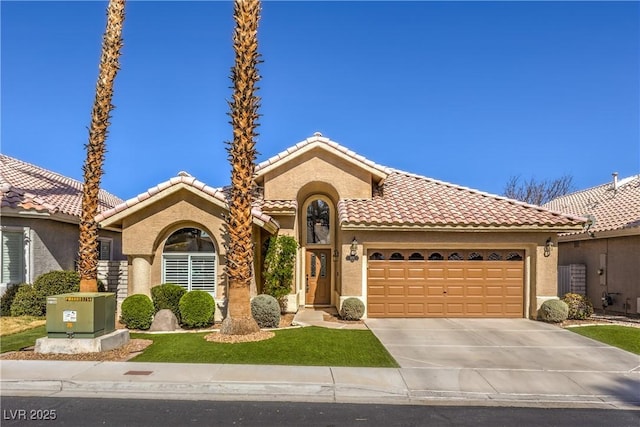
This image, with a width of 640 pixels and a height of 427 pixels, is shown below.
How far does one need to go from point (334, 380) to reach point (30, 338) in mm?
8256

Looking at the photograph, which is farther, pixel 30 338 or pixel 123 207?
pixel 123 207

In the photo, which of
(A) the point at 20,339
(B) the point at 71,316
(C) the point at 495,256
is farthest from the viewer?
(C) the point at 495,256

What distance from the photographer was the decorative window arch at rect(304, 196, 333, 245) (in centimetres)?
1819

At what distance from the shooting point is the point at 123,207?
44.9 feet

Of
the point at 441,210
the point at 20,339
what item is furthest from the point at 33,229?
the point at 441,210

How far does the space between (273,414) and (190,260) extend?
844 centimetres

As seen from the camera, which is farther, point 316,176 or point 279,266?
point 316,176

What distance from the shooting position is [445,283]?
15180 mm

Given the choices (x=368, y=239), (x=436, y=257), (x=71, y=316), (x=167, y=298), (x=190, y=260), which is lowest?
(x=167, y=298)

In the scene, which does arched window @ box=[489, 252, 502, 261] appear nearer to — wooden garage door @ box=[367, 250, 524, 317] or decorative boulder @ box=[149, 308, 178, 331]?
wooden garage door @ box=[367, 250, 524, 317]

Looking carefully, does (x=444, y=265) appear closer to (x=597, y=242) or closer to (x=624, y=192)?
(x=597, y=242)

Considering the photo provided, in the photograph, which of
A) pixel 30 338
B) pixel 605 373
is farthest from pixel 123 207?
pixel 605 373

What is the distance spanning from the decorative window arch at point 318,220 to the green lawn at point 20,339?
9515mm

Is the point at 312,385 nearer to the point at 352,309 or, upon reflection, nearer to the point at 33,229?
the point at 352,309
